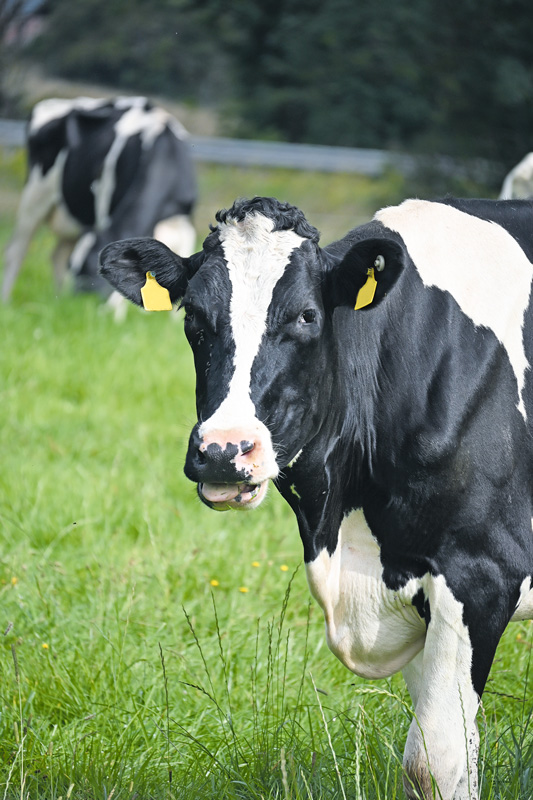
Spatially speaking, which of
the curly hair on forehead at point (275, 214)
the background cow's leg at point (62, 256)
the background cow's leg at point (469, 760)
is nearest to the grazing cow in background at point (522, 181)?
the curly hair on forehead at point (275, 214)

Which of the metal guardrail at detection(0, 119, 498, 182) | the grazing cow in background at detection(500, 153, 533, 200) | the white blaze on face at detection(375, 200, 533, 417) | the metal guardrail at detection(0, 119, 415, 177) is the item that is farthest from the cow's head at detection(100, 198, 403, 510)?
the metal guardrail at detection(0, 119, 415, 177)

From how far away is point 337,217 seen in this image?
14484 millimetres

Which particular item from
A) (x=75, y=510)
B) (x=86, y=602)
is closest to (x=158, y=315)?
(x=75, y=510)

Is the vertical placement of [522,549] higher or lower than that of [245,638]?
higher

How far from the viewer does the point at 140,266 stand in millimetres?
2959

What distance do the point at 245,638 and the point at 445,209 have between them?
1746mm

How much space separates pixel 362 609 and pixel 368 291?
894 mm

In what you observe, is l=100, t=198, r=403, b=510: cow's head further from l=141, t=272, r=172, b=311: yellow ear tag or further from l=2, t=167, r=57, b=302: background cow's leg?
l=2, t=167, r=57, b=302: background cow's leg

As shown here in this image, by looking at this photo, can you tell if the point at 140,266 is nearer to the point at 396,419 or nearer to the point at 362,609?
the point at 396,419

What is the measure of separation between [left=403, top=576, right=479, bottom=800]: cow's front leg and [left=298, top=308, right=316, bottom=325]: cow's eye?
0.76m

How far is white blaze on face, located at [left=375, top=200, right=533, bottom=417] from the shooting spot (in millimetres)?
2744

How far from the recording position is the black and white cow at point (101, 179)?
983 cm

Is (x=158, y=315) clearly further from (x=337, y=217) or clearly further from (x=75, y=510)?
(x=337, y=217)

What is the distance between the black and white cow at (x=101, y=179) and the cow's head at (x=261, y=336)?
6.72 meters
